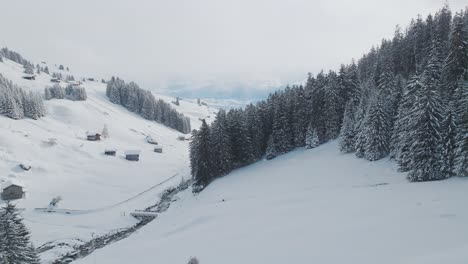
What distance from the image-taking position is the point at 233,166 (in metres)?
70.7

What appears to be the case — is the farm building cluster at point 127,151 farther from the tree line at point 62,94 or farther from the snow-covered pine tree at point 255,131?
the tree line at point 62,94

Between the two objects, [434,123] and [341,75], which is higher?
[341,75]

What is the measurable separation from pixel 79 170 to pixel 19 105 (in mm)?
48049

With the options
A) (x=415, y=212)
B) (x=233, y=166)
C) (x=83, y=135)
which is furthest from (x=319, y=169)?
(x=83, y=135)

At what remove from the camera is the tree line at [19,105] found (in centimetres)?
10506

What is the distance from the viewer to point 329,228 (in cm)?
2480

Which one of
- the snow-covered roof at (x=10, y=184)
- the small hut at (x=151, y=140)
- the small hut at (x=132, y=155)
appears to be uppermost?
the snow-covered roof at (x=10, y=184)

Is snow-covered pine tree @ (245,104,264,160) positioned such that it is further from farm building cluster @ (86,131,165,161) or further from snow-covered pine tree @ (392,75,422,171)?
farm building cluster @ (86,131,165,161)

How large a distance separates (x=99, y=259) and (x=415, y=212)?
95.2ft

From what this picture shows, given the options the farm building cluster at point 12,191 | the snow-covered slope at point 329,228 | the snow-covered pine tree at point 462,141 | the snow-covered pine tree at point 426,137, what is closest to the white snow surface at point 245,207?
the snow-covered slope at point 329,228

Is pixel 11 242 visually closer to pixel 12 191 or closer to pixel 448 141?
pixel 12 191

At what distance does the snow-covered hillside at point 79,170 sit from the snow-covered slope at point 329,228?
2256 centimetres

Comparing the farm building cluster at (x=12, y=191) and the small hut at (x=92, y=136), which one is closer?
the farm building cluster at (x=12, y=191)

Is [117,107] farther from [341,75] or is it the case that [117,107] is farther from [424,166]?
[424,166]
